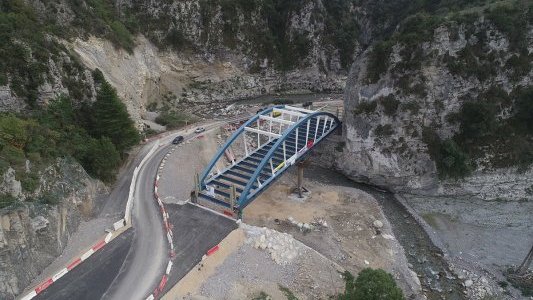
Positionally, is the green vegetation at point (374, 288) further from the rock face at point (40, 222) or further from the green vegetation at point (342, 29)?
the green vegetation at point (342, 29)

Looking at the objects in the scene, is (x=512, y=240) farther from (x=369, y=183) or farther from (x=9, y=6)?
(x=9, y=6)

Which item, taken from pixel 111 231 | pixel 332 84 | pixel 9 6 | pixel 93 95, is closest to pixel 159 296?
pixel 111 231

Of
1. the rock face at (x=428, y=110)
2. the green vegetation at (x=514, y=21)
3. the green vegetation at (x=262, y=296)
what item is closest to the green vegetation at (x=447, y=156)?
the rock face at (x=428, y=110)

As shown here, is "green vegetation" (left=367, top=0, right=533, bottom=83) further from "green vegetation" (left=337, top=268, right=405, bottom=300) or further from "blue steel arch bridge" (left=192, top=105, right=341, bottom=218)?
"green vegetation" (left=337, top=268, right=405, bottom=300)

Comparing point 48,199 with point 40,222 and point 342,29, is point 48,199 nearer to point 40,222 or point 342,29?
point 40,222

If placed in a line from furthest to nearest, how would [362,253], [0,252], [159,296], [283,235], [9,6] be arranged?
[9,6], [362,253], [283,235], [159,296], [0,252]

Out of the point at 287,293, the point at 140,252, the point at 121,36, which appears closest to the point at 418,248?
the point at 287,293
